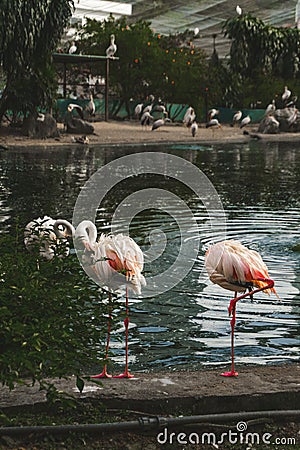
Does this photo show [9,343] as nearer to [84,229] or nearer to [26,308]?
[26,308]

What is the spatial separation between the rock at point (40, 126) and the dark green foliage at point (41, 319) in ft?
75.5

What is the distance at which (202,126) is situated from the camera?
127 ft

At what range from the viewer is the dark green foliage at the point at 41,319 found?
333cm

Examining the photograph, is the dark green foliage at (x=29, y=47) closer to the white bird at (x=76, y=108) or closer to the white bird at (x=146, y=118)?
the white bird at (x=76, y=108)

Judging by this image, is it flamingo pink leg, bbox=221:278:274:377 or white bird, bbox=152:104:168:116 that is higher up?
flamingo pink leg, bbox=221:278:274:377

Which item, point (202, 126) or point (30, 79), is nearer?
point (30, 79)

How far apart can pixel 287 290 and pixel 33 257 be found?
3748 mm

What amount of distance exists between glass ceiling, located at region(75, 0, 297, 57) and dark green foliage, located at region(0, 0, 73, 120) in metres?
18.2

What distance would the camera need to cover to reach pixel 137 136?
29.2 m

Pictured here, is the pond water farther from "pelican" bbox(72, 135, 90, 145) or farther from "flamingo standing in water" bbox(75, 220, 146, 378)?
"pelican" bbox(72, 135, 90, 145)

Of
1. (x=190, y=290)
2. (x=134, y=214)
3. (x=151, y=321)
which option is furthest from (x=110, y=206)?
(x=151, y=321)

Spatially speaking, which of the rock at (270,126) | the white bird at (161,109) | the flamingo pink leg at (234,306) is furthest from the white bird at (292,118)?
the flamingo pink leg at (234,306)

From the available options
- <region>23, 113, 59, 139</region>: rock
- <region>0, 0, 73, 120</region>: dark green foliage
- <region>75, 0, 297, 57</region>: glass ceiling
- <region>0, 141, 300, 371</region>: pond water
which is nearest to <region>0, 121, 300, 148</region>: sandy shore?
<region>23, 113, 59, 139</region>: rock

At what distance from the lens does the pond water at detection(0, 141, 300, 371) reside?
5785mm
